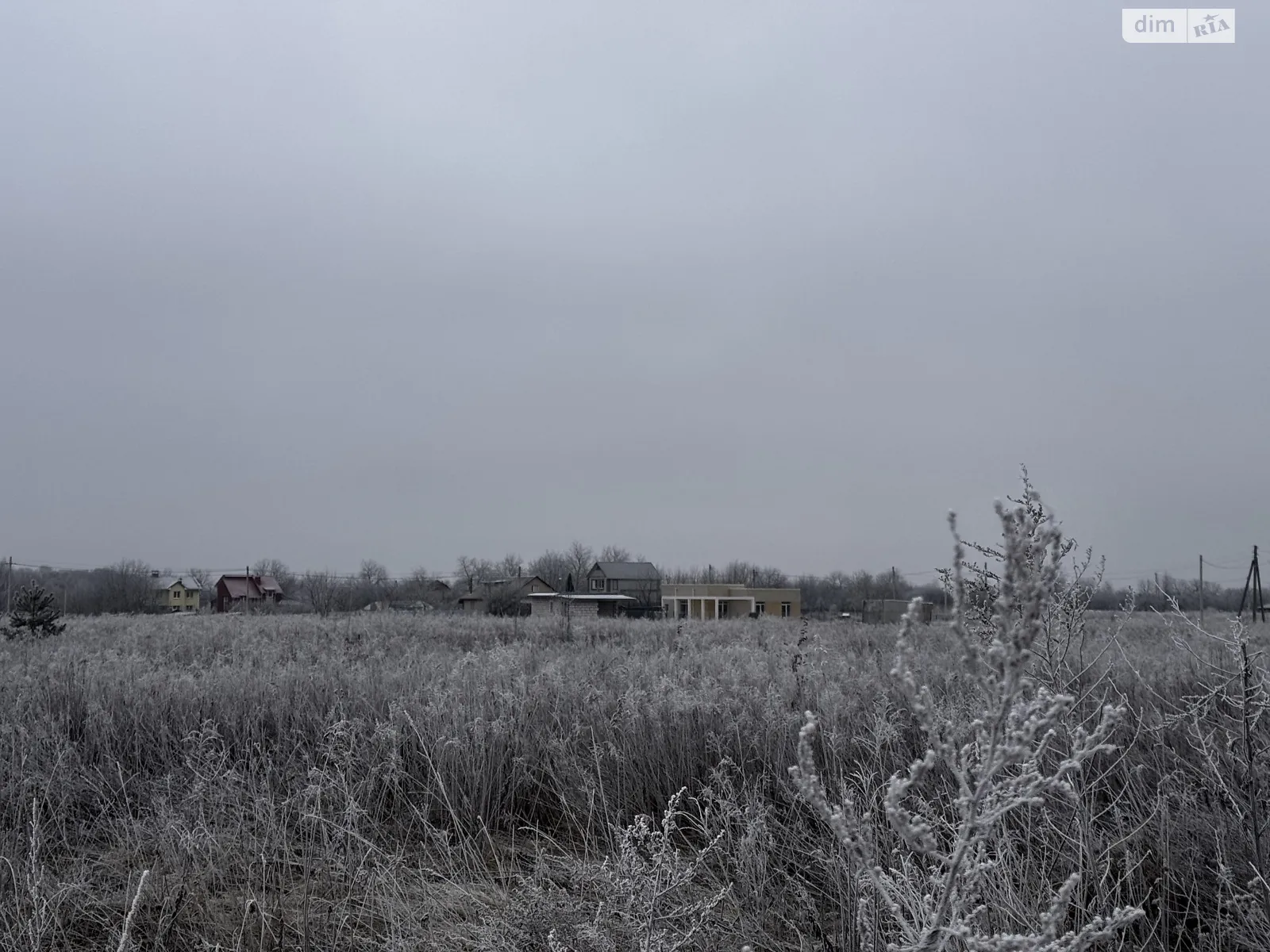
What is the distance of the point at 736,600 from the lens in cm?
4859

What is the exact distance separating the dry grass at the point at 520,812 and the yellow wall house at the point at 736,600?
39592mm

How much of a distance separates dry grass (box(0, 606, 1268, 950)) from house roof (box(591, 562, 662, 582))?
175 ft

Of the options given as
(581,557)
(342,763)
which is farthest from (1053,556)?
(581,557)

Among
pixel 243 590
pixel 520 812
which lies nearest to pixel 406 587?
pixel 243 590

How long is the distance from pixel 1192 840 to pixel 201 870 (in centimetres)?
431

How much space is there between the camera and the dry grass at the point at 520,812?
312 centimetres

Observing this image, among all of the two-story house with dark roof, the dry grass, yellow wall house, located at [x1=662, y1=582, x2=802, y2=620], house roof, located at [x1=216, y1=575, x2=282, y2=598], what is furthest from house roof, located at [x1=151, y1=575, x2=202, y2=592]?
the dry grass

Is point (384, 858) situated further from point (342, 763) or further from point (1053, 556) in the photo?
point (1053, 556)

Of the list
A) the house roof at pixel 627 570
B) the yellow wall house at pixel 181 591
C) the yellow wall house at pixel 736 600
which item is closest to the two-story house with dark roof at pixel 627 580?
the house roof at pixel 627 570

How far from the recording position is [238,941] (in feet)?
9.88

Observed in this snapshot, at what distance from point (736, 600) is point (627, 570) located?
15.5m

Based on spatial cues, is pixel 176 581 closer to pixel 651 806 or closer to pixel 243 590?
pixel 243 590

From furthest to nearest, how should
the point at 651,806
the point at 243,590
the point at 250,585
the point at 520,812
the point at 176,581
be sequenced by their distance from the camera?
the point at 176,581 → the point at 243,590 → the point at 250,585 → the point at 520,812 → the point at 651,806

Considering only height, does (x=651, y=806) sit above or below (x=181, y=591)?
above
